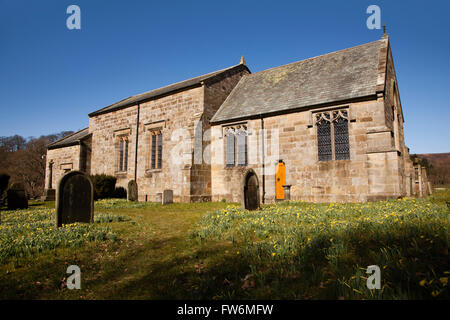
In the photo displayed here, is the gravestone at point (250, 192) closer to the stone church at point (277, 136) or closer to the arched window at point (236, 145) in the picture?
the stone church at point (277, 136)

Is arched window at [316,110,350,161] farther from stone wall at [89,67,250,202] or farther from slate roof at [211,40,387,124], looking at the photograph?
stone wall at [89,67,250,202]

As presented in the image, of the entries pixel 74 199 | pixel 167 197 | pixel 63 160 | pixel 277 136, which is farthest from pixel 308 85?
pixel 63 160

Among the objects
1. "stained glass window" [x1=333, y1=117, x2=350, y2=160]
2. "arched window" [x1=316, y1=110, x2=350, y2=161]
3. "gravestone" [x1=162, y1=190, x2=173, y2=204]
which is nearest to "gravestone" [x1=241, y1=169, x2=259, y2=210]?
"arched window" [x1=316, y1=110, x2=350, y2=161]

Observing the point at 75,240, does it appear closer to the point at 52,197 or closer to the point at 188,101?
the point at 188,101

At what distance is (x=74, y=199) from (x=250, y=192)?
6171 mm

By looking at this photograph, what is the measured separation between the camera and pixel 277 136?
595 inches

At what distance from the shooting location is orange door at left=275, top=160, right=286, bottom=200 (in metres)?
14.8

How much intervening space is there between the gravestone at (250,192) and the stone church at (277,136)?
0.21 feet

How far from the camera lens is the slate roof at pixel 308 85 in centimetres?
1380

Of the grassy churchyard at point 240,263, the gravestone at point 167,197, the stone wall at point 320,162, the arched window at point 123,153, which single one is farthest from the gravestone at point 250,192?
the arched window at point 123,153

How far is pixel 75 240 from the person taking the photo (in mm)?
5594

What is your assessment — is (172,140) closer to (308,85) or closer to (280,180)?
(280,180)
